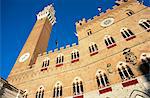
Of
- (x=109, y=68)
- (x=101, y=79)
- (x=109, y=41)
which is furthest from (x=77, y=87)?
(x=109, y=41)

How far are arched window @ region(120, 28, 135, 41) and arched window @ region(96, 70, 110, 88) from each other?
398cm

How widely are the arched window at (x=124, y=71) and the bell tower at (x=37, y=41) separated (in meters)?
10.3

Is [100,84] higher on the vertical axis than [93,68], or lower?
lower

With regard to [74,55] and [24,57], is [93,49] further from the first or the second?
[24,57]

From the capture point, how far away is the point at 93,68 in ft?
54.6

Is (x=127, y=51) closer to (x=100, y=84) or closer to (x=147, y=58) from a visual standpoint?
(x=147, y=58)

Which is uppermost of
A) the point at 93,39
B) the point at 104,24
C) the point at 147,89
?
the point at 104,24

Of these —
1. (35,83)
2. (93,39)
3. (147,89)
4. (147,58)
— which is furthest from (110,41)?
(35,83)

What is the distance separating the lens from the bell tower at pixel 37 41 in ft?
72.9

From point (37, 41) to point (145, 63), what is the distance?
1546 centimetres

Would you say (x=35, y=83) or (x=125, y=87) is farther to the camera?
(x=35, y=83)

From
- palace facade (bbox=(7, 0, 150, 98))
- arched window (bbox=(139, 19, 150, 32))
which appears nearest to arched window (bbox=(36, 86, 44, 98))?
palace facade (bbox=(7, 0, 150, 98))

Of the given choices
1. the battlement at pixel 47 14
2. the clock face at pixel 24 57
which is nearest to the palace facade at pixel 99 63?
the clock face at pixel 24 57

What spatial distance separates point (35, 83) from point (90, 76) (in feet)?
→ 19.0
